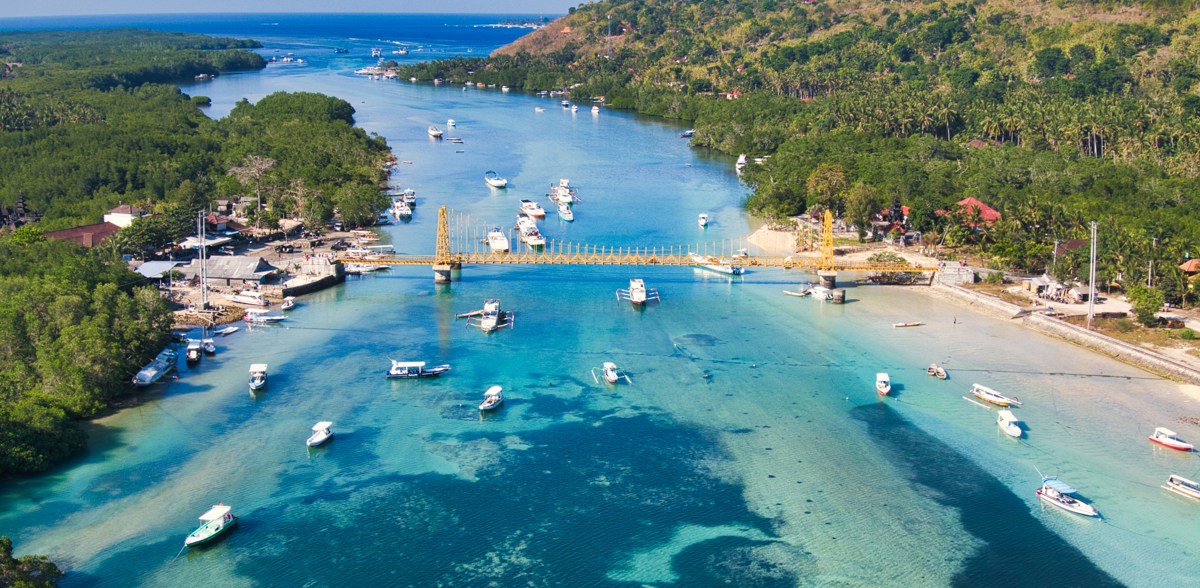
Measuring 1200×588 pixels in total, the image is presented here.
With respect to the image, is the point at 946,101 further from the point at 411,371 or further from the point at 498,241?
the point at 411,371

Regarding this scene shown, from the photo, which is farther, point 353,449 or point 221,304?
point 221,304

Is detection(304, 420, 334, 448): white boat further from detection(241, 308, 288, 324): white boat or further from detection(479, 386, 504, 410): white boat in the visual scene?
detection(241, 308, 288, 324): white boat

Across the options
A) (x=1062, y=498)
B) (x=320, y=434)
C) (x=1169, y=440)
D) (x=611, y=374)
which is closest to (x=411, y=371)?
(x=320, y=434)

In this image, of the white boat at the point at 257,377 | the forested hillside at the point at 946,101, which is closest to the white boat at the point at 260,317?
the white boat at the point at 257,377

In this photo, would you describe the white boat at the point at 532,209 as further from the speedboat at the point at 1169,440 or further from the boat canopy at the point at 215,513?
the speedboat at the point at 1169,440

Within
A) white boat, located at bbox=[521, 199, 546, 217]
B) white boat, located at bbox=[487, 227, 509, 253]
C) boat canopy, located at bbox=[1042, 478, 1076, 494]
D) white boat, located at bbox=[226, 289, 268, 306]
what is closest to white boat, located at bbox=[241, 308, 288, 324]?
white boat, located at bbox=[226, 289, 268, 306]

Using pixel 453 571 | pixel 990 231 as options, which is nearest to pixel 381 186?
pixel 990 231

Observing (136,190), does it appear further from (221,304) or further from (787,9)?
(787,9)
